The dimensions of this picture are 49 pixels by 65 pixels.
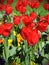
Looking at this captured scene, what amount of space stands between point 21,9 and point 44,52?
1115 millimetres

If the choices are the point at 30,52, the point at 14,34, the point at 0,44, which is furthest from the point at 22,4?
the point at 30,52

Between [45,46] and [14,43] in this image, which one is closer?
[45,46]

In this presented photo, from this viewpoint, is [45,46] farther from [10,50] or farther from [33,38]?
[33,38]

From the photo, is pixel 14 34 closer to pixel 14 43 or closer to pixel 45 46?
pixel 14 43

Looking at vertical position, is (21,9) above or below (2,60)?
above

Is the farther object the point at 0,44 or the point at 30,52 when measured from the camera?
the point at 0,44

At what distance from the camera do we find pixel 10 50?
343cm

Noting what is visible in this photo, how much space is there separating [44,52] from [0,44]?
57 centimetres

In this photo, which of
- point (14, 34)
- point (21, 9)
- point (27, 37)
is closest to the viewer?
point (27, 37)

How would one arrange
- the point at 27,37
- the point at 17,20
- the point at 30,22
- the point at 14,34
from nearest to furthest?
the point at 27,37 < the point at 30,22 < the point at 17,20 < the point at 14,34

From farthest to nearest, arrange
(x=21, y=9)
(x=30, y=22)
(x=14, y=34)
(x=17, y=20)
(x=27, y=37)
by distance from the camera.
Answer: (x=21, y=9)
(x=14, y=34)
(x=17, y=20)
(x=30, y=22)
(x=27, y=37)

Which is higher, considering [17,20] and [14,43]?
[17,20]

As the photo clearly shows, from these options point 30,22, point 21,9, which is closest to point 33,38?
point 30,22

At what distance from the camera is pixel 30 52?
10.9 ft
